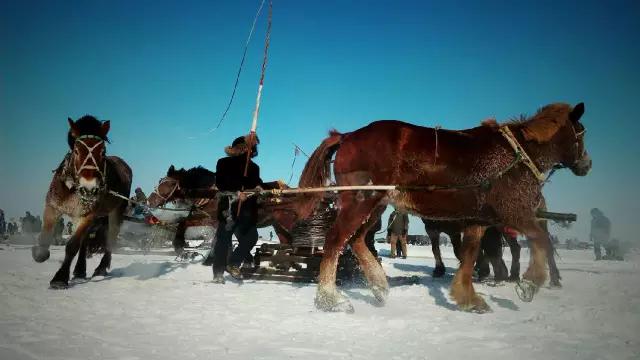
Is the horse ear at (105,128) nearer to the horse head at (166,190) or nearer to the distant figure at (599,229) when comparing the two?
the horse head at (166,190)

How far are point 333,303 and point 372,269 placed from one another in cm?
103

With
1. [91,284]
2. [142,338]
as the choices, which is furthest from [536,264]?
[91,284]

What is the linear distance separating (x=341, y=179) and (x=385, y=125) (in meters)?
0.96

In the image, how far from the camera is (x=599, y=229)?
18.0 m

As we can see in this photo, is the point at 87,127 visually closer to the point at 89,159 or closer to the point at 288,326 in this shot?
the point at 89,159

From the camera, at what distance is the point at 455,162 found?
4746mm

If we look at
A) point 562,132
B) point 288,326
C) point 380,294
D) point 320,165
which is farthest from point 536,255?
point 288,326

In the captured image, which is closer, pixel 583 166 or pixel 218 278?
pixel 583 166

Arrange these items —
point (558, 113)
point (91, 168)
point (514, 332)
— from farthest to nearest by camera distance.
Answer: point (91, 168), point (558, 113), point (514, 332)

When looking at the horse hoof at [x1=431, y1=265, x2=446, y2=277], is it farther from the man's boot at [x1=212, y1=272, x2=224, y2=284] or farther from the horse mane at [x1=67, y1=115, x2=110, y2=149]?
the horse mane at [x1=67, y1=115, x2=110, y2=149]

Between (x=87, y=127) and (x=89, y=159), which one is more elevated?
(x=87, y=127)

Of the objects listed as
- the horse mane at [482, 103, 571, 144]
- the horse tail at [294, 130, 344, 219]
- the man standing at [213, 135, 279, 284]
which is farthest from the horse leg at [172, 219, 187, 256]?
the horse mane at [482, 103, 571, 144]

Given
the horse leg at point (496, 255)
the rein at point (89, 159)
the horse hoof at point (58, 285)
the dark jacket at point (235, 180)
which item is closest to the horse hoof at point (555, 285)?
the horse leg at point (496, 255)

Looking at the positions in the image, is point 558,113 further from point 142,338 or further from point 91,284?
point 91,284
